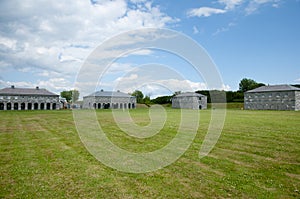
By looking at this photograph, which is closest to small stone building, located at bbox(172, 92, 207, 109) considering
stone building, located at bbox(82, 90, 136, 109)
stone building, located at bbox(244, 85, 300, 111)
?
stone building, located at bbox(244, 85, 300, 111)

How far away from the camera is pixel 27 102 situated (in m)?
66.8

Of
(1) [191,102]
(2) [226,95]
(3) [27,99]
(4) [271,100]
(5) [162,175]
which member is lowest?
(5) [162,175]

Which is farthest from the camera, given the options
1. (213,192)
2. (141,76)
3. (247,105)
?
(247,105)

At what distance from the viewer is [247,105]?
6888cm

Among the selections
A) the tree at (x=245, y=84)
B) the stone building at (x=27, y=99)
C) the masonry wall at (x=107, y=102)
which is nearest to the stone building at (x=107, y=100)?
the masonry wall at (x=107, y=102)

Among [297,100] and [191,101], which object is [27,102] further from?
[297,100]

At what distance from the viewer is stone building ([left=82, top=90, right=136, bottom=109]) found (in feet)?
261

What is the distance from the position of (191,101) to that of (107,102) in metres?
31.3

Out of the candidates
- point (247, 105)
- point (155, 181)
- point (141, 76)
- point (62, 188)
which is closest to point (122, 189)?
point (155, 181)

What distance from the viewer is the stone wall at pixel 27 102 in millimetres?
63500

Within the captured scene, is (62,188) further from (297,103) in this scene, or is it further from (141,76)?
(297,103)

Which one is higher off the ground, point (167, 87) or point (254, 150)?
point (167, 87)

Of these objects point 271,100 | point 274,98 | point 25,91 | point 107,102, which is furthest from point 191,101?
point 25,91

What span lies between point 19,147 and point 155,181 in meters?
7.60
